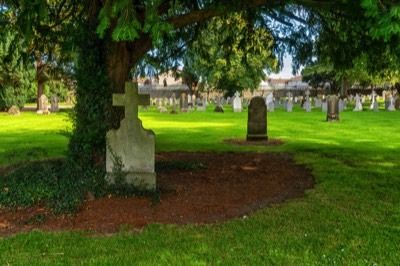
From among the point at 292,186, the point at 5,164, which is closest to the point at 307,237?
the point at 292,186

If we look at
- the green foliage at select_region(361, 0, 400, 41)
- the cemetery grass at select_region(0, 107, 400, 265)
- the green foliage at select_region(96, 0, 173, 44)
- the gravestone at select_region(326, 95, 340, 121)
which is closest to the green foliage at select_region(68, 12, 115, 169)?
the cemetery grass at select_region(0, 107, 400, 265)

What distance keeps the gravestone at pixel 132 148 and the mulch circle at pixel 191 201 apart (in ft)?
1.33

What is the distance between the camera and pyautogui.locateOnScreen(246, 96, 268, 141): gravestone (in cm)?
1443

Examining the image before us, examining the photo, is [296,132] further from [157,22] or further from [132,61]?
[157,22]

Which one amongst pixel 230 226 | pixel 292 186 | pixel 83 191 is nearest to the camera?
pixel 230 226

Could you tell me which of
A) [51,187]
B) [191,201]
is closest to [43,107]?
[51,187]

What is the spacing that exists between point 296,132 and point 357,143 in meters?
3.76

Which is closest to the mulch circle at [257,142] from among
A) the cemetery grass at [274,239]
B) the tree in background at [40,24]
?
the cemetery grass at [274,239]

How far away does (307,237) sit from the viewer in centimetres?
465

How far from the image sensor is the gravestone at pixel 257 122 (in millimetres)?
14430

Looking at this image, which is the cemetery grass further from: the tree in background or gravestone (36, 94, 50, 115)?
gravestone (36, 94, 50, 115)

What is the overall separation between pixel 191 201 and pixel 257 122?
8630 millimetres

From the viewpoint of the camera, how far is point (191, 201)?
20.7 feet

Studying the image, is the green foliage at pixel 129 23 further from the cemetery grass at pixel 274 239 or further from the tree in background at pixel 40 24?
the cemetery grass at pixel 274 239
